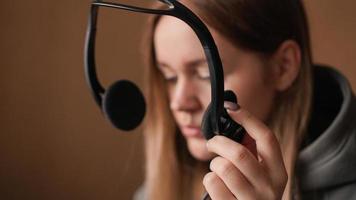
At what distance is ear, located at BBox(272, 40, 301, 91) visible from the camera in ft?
2.97

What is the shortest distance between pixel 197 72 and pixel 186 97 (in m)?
Result: 0.05

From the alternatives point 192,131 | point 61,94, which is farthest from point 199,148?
point 61,94

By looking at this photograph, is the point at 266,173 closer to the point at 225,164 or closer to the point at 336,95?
the point at 225,164

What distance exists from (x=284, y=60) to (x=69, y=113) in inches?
26.4

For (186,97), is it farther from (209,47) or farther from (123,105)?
(209,47)

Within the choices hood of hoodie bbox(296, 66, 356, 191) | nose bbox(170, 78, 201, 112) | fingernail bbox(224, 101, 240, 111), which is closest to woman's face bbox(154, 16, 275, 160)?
nose bbox(170, 78, 201, 112)

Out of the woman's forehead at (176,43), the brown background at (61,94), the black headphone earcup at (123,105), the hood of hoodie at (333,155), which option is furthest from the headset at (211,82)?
the brown background at (61,94)

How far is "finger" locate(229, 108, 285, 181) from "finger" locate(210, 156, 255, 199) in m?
0.04

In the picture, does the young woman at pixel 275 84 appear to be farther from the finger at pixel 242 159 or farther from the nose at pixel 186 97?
the finger at pixel 242 159

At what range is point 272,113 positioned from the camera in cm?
96

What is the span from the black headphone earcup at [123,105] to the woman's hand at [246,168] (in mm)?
233

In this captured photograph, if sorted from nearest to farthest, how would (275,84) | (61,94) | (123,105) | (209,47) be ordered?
(209,47) < (123,105) < (275,84) < (61,94)

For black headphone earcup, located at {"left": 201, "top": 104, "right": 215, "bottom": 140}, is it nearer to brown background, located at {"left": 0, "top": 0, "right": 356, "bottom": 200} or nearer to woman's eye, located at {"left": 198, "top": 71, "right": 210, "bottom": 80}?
woman's eye, located at {"left": 198, "top": 71, "right": 210, "bottom": 80}

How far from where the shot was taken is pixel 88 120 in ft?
4.53
